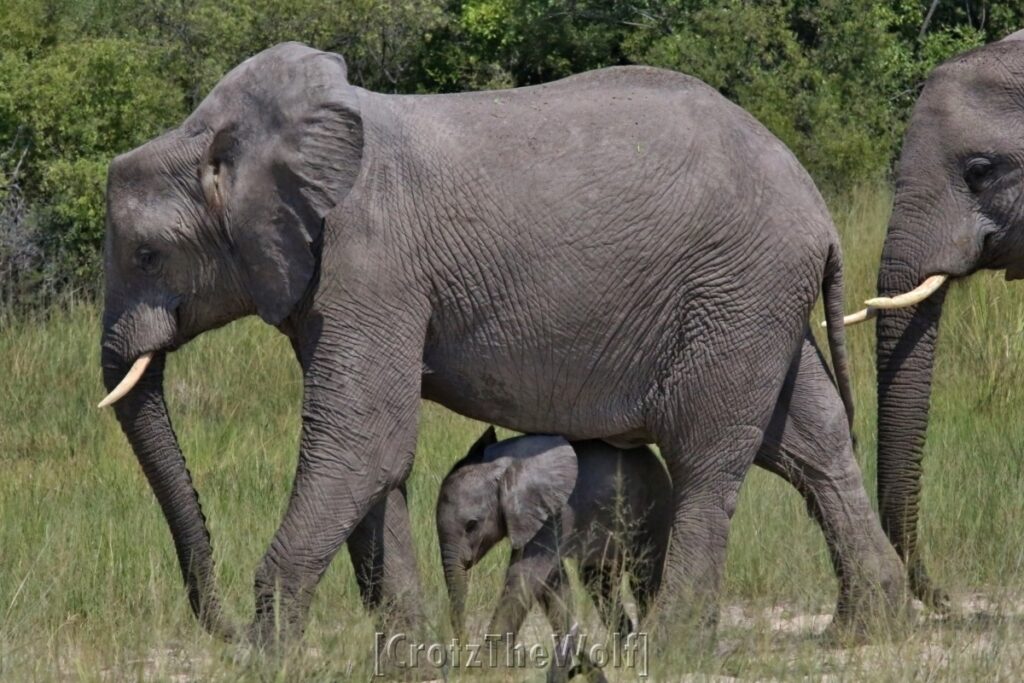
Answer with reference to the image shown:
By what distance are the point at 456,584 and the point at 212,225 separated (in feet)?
4.18

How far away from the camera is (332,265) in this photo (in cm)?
Answer: 556

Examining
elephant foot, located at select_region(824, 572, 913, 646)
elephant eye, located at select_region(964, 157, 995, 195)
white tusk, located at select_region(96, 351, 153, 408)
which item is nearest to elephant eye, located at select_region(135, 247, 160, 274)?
white tusk, located at select_region(96, 351, 153, 408)

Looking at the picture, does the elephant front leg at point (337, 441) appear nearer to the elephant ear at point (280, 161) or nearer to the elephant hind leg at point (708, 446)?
the elephant ear at point (280, 161)

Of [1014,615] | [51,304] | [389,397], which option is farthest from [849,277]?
[389,397]

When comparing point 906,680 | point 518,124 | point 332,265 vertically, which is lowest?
point 906,680

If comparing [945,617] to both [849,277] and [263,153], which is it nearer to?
[263,153]

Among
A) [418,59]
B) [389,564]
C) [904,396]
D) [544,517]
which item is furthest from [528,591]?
[418,59]

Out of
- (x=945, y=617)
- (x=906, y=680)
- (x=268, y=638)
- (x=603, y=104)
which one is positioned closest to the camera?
(x=906, y=680)

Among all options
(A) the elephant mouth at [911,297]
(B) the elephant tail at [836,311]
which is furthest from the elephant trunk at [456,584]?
(A) the elephant mouth at [911,297]

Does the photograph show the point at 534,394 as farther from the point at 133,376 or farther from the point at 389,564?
the point at 133,376

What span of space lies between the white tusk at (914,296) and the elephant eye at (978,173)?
0.32 metres

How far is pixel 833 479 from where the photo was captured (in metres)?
6.20

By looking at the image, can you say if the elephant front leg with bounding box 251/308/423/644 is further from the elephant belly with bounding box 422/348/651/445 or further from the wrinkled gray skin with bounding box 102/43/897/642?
the elephant belly with bounding box 422/348/651/445

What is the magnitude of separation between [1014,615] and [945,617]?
504 mm
